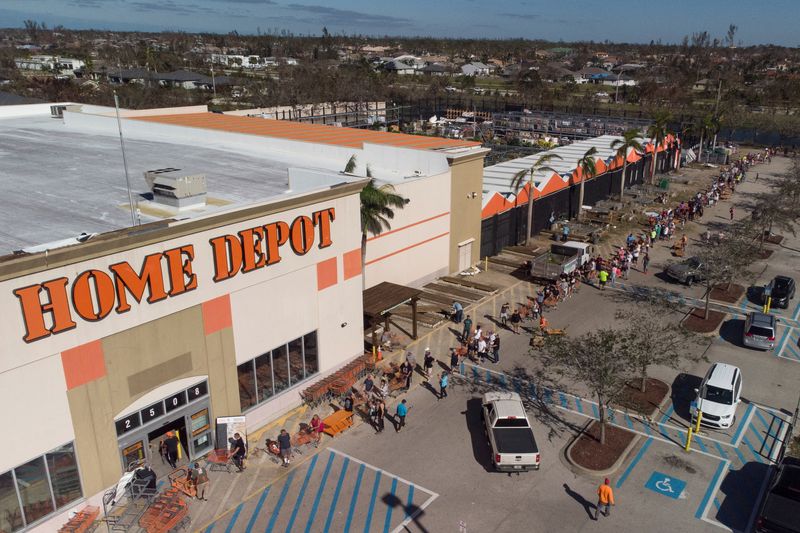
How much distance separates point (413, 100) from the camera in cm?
11619

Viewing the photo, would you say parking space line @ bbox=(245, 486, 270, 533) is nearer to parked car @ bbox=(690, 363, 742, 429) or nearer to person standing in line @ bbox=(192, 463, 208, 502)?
person standing in line @ bbox=(192, 463, 208, 502)

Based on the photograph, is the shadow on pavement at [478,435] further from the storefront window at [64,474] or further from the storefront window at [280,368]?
the storefront window at [64,474]

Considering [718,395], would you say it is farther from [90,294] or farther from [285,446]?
[90,294]

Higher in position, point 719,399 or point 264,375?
point 264,375

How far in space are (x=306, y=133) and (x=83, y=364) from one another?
89.5 feet

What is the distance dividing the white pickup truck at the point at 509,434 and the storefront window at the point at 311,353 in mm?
6803

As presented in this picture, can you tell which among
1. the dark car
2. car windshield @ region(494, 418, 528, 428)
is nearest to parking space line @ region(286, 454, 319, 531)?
car windshield @ region(494, 418, 528, 428)

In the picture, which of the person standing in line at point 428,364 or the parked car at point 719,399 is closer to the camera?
the parked car at point 719,399

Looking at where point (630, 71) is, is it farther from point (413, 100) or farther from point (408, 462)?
point (408, 462)

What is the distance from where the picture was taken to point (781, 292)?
33.1 meters

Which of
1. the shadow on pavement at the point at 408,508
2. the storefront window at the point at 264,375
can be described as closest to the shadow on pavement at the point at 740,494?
the shadow on pavement at the point at 408,508

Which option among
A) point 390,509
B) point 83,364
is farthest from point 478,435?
point 83,364

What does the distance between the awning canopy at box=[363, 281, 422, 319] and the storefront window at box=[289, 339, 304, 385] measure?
13.2 feet

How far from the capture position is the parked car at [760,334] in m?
27.9
